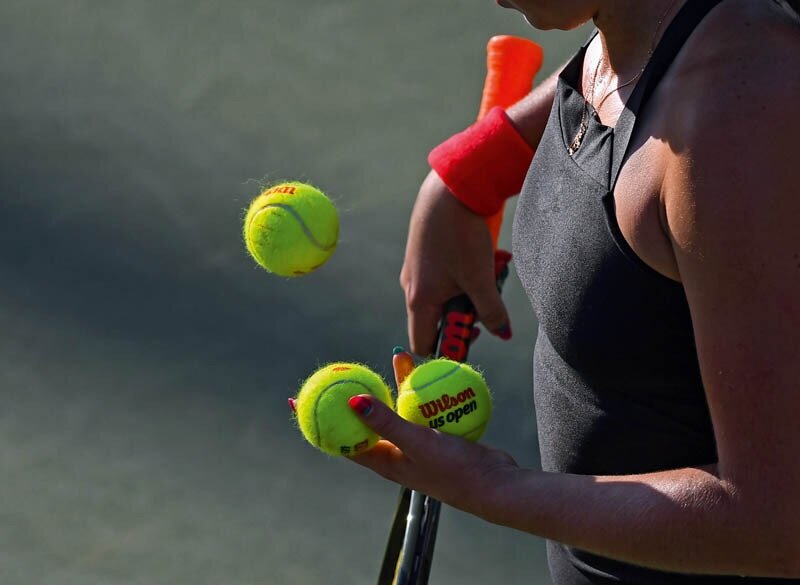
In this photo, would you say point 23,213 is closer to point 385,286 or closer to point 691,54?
point 385,286

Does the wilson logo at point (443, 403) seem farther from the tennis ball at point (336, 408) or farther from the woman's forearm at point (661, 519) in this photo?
the woman's forearm at point (661, 519)

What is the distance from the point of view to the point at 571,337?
1024 mm

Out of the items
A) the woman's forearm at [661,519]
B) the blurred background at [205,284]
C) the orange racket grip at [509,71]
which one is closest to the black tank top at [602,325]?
the woman's forearm at [661,519]

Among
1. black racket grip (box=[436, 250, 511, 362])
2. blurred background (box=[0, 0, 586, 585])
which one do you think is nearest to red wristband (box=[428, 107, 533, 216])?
black racket grip (box=[436, 250, 511, 362])

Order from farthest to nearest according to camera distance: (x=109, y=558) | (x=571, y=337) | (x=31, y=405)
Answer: (x=31, y=405) → (x=109, y=558) → (x=571, y=337)

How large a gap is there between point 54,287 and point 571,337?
2.45 m

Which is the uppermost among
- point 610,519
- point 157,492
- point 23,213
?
point 23,213

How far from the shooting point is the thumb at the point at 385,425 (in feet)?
3.38

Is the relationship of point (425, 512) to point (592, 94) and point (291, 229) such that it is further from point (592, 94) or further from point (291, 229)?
point (592, 94)

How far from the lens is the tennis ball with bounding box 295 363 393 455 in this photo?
1178mm

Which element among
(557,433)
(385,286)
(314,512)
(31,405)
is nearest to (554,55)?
(385,286)

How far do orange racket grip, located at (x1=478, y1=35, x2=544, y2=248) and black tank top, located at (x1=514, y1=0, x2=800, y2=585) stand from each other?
511 millimetres

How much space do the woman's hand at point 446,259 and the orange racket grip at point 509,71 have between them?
0.99 ft

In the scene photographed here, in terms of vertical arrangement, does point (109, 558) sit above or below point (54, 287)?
below
